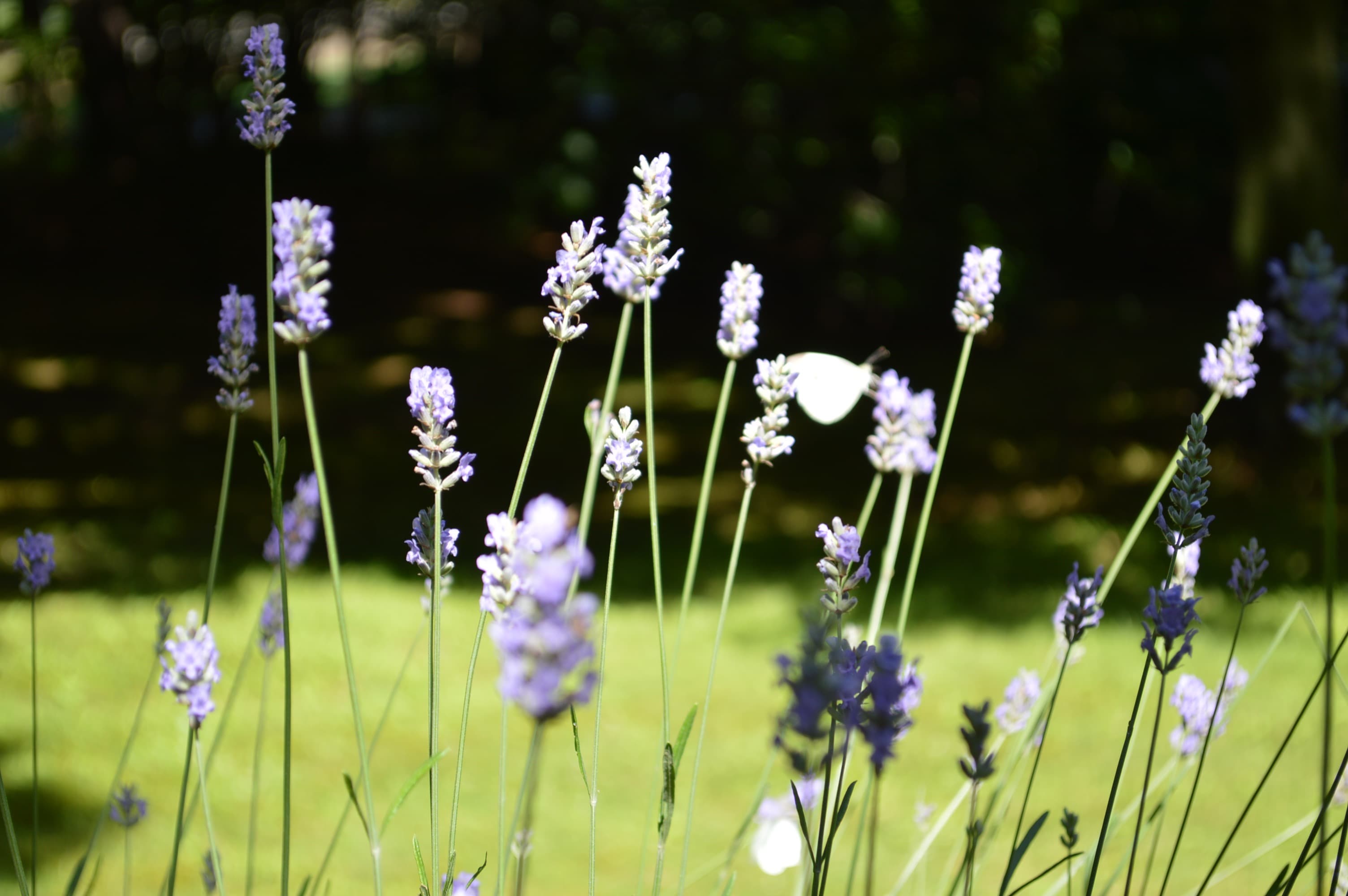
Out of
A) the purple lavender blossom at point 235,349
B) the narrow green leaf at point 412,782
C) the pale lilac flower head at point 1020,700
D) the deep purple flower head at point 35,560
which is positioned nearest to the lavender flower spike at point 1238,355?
the pale lilac flower head at point 1020,700

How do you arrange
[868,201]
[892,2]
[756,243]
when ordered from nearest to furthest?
[892,2] < [868,201] < [756,243]

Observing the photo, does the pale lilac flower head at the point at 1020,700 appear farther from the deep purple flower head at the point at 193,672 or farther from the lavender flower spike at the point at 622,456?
the deep purple flower head at the point at 193,672

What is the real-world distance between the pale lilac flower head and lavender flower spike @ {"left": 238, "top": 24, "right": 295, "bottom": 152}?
52.1 inches

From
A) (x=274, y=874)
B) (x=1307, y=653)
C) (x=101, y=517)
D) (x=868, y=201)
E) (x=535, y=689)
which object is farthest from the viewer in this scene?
(x=868, y=201)

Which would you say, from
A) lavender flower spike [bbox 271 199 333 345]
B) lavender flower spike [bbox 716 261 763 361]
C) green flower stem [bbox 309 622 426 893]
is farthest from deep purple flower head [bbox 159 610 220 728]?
lavender flower spike [bbox 716 261 763 361]

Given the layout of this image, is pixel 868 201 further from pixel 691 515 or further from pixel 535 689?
pixel 535 689

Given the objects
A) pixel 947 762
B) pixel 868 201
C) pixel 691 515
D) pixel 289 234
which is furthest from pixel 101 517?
pixel 289 234

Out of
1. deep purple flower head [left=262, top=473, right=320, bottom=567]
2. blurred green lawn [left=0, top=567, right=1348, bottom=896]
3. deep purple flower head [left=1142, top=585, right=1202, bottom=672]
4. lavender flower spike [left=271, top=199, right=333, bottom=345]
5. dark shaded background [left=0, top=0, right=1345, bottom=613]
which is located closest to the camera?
lavender flower spike [left=271, top=199, right=333, bottom=345]

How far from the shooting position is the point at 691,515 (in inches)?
271

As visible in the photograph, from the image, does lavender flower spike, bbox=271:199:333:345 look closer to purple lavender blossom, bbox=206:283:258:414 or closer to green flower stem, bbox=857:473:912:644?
purple lavender blossom, bbox=206:283:258:414

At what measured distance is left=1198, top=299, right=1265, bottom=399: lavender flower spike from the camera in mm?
1440

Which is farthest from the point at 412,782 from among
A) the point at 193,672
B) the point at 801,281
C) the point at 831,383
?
the point at 801,281

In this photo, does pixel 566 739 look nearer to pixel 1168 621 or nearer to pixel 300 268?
pixel 1168 621

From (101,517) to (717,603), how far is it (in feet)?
11.9
